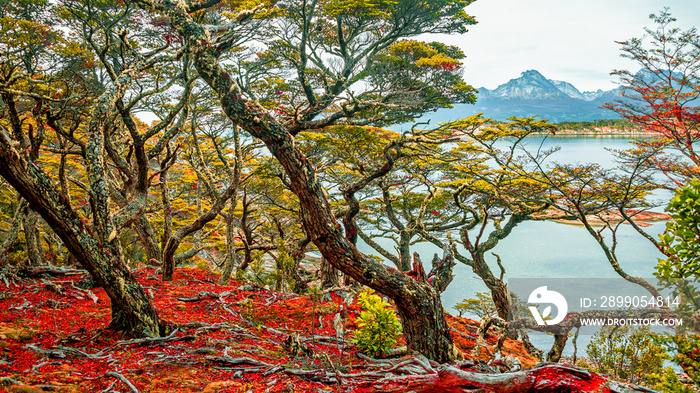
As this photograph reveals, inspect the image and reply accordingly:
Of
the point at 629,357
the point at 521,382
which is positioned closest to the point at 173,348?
the point at 521,382

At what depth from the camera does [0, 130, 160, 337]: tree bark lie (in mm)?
2468

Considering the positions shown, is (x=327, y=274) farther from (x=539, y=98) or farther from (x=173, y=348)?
(x=539, y=98)

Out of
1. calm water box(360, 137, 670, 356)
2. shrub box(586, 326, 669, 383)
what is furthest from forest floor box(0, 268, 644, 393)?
calm water box(360, 137, 670, 356)

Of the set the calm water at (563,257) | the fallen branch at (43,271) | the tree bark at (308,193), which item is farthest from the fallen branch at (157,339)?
the calm water at (563,257)

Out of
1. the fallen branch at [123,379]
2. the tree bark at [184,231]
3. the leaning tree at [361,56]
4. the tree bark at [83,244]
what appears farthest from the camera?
the leaning tree at [361,56]

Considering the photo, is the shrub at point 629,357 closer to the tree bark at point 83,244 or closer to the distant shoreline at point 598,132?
the tree bark at point 83,244

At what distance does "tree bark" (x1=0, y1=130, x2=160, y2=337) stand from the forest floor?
0.19 metres

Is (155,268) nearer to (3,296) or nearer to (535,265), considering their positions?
(3,296)

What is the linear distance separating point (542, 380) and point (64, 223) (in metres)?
3.27

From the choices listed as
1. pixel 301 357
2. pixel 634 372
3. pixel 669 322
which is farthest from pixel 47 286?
pixel 669 322

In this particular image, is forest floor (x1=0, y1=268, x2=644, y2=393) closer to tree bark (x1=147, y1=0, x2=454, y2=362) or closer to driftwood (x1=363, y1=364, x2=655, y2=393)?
driftwood (x1=363, y1=364, x2=655, y2=393)

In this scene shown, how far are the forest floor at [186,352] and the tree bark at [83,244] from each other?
194mm

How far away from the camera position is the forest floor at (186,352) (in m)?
2.36

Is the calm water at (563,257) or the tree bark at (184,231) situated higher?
the tree bark at (184,231)
